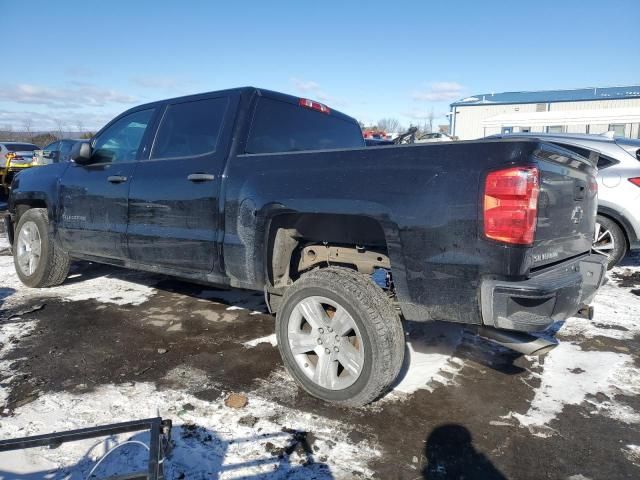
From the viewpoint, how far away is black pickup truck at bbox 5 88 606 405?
218 centimetres

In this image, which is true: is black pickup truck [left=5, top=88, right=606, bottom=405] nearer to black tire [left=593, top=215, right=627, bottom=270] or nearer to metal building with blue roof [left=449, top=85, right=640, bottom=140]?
black tire [left=593, top=215, right=627, bottom=270]

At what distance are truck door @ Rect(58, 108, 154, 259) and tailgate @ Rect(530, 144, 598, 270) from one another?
125 inches

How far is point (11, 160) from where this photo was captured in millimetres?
13867

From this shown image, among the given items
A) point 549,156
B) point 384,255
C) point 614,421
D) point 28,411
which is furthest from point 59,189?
point 614,421

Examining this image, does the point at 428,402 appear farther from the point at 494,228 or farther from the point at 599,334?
the point at 599,334

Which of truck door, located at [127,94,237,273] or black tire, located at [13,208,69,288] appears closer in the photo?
truck door, located at [127,94,237,273]

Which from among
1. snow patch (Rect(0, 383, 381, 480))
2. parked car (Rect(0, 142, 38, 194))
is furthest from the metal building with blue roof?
snow patch (Rect(0, 383, 381, 480))

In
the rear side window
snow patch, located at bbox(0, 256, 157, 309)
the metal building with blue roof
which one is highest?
the metal building with blue roof

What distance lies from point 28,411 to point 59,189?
264cm

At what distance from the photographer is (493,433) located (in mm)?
2475

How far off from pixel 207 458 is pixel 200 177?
73.2 inches

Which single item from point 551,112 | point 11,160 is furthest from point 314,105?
point 551,112

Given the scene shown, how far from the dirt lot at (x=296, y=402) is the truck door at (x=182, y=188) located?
75 cm

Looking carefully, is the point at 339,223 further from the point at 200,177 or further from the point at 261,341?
the point at 261,341
